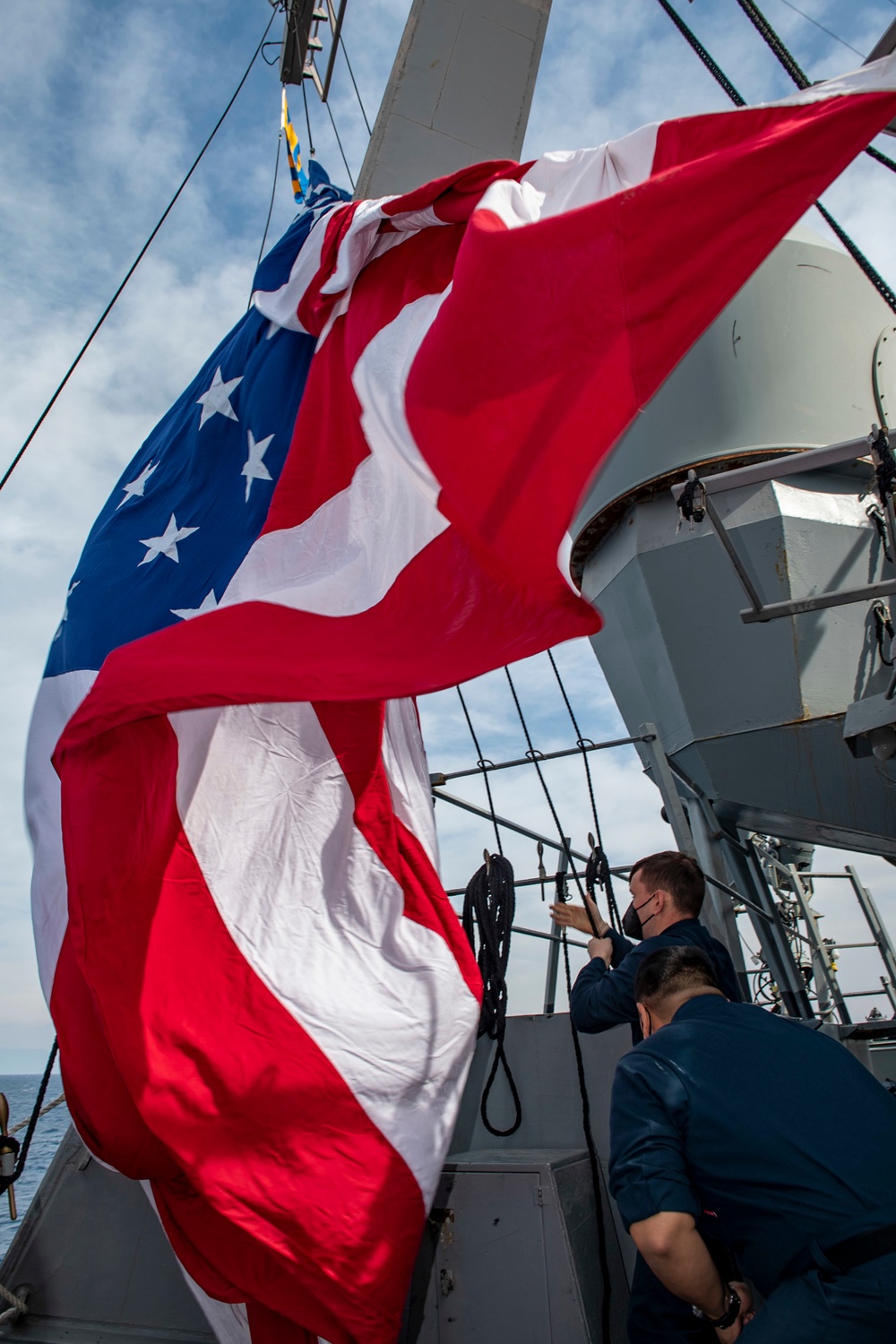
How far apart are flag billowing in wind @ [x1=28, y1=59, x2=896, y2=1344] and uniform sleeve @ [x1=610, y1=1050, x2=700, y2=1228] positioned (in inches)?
41.4

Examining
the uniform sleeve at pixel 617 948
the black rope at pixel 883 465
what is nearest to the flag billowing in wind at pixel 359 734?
the uniform sleeve at pixel 617 948

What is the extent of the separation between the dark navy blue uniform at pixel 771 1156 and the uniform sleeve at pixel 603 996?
773mm

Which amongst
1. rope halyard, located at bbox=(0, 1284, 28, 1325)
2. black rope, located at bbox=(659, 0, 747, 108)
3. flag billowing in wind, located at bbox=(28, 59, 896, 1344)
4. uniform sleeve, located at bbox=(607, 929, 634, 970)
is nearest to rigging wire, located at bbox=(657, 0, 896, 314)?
black rope, located at bbox=(659, 0, 747, 108)

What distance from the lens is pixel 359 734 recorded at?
3258 millimetres

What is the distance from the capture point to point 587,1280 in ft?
9.63

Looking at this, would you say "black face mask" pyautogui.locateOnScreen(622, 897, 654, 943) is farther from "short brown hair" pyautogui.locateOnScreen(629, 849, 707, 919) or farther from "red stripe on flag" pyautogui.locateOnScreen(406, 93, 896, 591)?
"red stripe on flag" pyautogui.locateOnScreen(406, 93, 896, 591)

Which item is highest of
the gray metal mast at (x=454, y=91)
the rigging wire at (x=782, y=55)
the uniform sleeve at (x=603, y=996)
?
the gray metal mast at (x=454, y=91)

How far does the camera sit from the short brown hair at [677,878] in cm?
283

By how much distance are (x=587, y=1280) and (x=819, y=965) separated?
8.29 meters

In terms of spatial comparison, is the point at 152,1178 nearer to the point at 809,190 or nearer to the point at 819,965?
the point at 809,190

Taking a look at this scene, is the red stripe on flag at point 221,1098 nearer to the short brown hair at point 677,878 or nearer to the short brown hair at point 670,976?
the short brown hair at point 670,976

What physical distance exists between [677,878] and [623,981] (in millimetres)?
408

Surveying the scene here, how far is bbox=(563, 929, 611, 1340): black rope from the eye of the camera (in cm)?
289

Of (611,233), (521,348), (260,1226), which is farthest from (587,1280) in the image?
(611,233)
